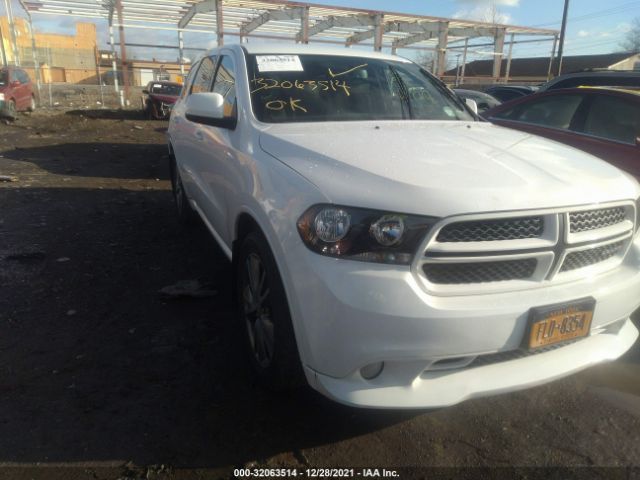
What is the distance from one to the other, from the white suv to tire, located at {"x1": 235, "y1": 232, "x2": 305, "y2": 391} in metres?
0.01

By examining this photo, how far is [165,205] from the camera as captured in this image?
6.48 metres

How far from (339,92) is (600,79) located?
16.9 ft

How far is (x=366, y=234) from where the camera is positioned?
1.88m

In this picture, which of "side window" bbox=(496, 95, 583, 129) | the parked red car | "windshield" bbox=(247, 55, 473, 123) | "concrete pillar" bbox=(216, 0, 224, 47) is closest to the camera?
"windshield" bbox=(247, 55, 473, 123)

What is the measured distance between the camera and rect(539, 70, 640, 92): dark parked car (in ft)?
20.2

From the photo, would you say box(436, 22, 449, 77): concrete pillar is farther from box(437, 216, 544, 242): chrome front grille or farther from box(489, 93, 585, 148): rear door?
box(437, 216, 544, 242): chrome front grille

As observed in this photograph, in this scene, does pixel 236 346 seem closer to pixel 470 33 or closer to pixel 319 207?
pixel 319 207

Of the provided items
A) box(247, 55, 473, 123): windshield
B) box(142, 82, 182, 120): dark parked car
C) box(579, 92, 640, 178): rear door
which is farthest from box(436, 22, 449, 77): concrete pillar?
box(247, 55, 473, 123): windshield

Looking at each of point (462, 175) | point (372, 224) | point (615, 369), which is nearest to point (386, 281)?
point (372, 224)

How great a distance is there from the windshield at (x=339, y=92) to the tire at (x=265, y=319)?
2.82 ft

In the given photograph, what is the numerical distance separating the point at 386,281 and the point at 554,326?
757mm

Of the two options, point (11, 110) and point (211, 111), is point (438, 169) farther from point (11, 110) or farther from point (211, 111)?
point (11, 110)

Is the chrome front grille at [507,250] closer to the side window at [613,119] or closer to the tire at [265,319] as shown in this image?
the tire at [265,319]

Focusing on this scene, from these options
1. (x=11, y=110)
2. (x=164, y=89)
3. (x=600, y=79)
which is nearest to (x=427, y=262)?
(x=600, y=79)
